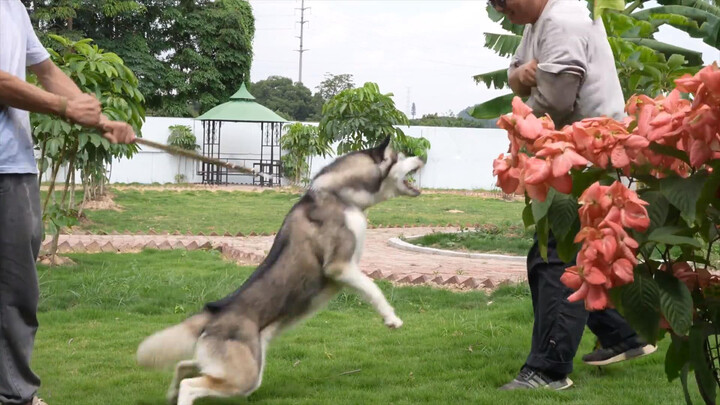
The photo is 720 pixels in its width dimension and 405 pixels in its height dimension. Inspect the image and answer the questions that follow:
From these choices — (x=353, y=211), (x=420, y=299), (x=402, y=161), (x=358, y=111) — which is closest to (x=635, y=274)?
(x=353, y=211)

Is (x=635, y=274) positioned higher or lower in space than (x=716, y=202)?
lower

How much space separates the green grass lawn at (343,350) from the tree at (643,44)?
255 centimetres

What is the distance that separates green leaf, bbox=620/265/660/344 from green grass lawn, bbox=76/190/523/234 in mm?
12831

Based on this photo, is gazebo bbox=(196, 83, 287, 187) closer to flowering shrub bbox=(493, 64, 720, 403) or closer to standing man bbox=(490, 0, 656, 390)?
standing man bbox=(490, 0, 656, 390)

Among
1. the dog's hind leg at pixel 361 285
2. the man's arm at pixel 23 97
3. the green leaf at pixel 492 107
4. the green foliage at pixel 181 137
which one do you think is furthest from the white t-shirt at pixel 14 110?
the green foliage at pixel 181 137

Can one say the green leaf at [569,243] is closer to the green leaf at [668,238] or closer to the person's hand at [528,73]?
the green leaf at [668,238]

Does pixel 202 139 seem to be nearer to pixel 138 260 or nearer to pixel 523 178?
pixel 138 260

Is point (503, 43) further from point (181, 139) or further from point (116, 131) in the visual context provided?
point (181, 139)

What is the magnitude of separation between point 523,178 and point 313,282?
8.13 feet

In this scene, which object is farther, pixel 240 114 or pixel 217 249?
pixel 240 114

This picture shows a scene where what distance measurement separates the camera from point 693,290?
222cm

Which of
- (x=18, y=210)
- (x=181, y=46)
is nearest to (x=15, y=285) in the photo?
(x=18, y=210)

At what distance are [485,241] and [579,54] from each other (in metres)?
8.45

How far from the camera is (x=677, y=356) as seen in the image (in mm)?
2291
